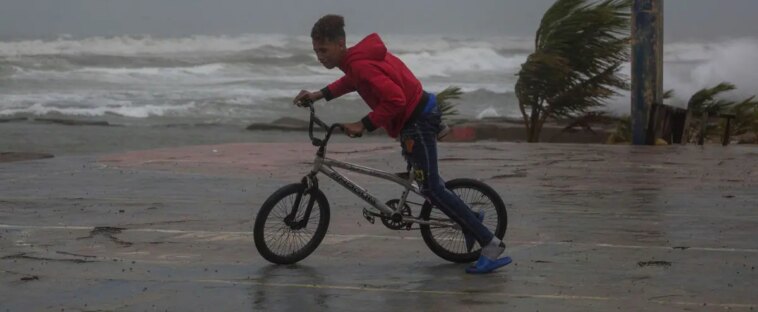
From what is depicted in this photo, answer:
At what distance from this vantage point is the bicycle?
27.7 feet

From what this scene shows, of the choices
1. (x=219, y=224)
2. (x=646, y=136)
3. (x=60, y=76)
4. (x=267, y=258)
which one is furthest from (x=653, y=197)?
(x=60, y=76)

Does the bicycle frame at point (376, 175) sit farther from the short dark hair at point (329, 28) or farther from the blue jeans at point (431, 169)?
the short dark hair at point (329, 28)

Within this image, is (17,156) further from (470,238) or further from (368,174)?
(470,238)

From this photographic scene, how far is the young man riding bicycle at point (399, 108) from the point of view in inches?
313

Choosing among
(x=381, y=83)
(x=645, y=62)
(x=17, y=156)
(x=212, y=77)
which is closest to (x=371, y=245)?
(x=381, y=83)

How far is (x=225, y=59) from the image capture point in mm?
58062

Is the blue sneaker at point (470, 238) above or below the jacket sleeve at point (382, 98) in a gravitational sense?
below

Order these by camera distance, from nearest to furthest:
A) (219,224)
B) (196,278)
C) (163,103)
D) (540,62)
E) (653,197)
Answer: (196,278) < (219,224) < (653,197) < (540,62) < (163,103)

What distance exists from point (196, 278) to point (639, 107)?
43.9 feet

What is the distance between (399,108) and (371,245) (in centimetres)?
175

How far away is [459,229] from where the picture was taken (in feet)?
28.1

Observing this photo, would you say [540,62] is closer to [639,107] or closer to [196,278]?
[639,107]

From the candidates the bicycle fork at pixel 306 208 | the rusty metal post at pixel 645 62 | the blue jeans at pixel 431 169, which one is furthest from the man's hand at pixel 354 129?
the rusty metal post at pixel 645 62

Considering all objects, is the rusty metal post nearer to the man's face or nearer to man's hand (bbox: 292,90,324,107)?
man's hand (bbox: 292,90,324,107)
